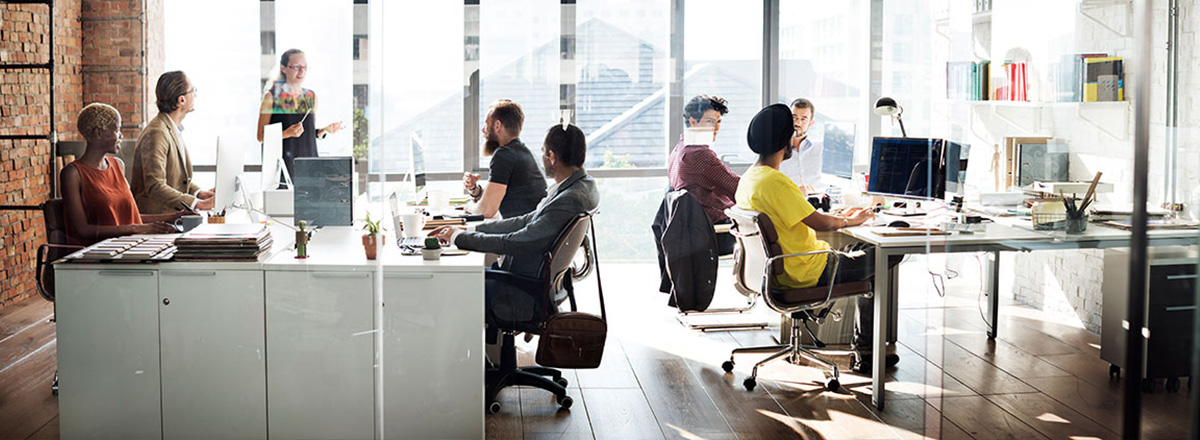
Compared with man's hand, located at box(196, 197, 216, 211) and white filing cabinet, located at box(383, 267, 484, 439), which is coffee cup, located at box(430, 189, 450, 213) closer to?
white filing cabinet, located at box(383, 267, 484, 439)

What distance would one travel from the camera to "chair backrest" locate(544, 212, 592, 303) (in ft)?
13.0

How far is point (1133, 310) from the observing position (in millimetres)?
3008

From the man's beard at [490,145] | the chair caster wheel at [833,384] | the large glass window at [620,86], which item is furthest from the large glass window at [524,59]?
the chair caster wheel at [833,384]

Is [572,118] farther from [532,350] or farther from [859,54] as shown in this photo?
[859,54]

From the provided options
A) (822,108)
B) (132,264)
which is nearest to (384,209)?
(132,264)

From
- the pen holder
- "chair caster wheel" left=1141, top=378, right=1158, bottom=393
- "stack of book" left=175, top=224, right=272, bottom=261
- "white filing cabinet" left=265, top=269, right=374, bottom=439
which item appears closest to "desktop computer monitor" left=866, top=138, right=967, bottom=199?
the pen holder

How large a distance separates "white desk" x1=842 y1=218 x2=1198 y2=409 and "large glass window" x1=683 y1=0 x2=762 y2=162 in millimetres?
1640

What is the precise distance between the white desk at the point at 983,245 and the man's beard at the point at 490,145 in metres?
1.58

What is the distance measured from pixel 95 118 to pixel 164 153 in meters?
0.23

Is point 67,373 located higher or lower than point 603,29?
lower

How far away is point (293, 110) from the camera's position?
3459 mm

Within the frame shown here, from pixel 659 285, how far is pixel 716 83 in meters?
1.42

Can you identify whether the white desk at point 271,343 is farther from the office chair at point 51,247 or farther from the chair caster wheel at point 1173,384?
the chair caster wheel at point 1173,384

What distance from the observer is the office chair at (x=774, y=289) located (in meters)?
4.46
